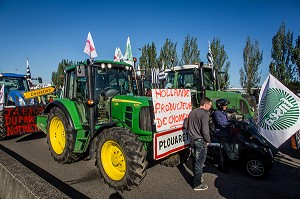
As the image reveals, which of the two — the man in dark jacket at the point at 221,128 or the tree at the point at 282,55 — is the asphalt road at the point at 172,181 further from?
the tree at the point at 282,55

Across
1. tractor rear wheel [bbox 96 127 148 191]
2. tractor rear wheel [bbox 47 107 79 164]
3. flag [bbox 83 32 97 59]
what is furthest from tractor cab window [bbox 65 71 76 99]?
tractor rear wheel [bbox 96 127 148 191]

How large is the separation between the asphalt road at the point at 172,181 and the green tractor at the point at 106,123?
0.89ft

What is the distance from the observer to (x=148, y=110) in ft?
13.3

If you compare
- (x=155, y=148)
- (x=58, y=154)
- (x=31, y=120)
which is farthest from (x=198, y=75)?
(x=31, y=120)

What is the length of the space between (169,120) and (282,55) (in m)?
17.3

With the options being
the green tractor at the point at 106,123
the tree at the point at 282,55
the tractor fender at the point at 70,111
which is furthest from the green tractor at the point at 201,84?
the tree at the point at 282,55

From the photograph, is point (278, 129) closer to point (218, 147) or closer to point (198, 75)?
point (218, 147)

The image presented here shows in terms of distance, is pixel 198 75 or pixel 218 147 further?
pixel 198 75

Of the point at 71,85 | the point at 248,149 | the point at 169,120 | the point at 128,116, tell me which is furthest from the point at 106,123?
the point at 248,149

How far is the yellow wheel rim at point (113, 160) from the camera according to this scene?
3944 millimetres

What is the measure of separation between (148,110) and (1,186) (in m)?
2.71

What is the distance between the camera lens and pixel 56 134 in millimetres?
5664

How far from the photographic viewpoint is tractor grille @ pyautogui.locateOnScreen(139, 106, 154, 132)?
4.06 meters

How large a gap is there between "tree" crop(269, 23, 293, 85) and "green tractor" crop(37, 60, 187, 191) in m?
16.0
